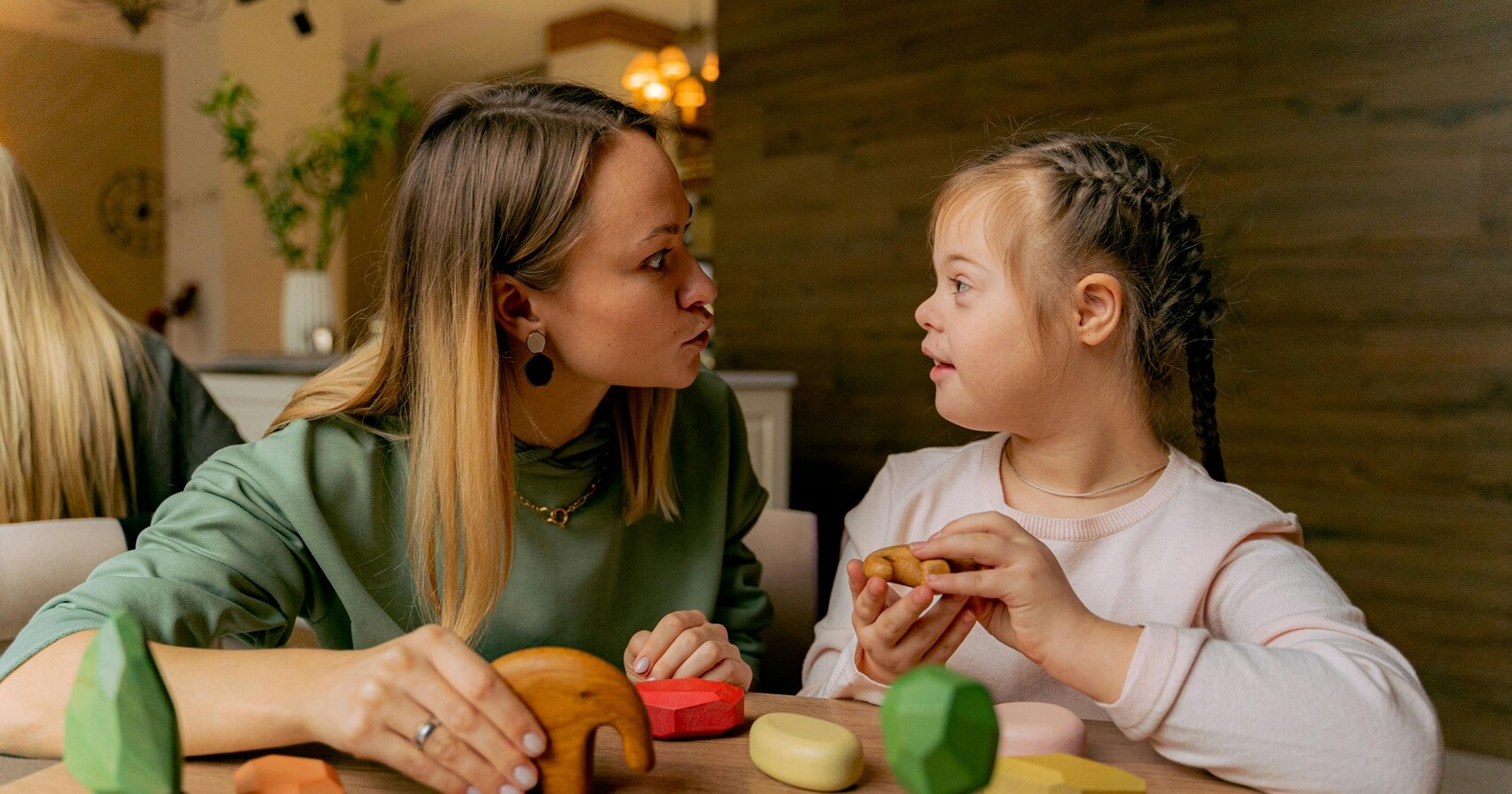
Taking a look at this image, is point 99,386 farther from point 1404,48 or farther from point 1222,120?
point 1404,48

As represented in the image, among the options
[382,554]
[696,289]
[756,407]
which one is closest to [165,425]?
[382,554]

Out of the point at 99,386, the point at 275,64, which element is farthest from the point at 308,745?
the point at 275,64

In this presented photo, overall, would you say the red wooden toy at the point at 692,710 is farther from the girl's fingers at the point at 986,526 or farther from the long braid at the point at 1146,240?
the long braid at the point at 1146,240

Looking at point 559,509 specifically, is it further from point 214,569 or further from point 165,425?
point 165,425

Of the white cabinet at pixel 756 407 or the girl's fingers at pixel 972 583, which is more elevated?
the girl's fingers at pixel 972 583

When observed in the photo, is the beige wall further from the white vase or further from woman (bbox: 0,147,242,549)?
woman (bbox: 0,147,242,549)

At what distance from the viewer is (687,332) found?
1.15 metres

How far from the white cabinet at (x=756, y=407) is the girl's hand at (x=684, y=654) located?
167cm

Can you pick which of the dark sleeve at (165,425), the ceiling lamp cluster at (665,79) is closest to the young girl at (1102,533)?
the dark sleeve at (165,425)

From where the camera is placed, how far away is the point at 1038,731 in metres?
0.70

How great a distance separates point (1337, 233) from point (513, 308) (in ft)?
8.23

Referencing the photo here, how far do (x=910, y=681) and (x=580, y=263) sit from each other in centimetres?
76

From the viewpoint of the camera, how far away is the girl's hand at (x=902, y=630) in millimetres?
Result: 867

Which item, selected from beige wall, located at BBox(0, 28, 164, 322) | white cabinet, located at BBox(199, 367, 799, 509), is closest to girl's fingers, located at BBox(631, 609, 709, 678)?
white cabinet, located at BBox(199, 367, 799, 509)
